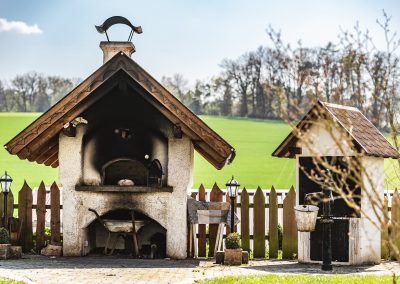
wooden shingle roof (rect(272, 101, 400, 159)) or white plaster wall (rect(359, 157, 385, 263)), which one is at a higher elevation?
wooden shingle roof (rect(272, 101, 400, 159))

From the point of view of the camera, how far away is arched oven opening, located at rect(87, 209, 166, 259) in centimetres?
1588

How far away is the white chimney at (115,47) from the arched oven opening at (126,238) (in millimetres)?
3615

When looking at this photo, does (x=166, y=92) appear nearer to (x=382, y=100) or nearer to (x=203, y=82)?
(x=382, y=100)

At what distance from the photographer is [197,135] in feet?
48.6

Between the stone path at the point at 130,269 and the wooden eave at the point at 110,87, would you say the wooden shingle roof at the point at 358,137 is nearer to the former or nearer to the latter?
the wooden eave at the point at 110,87

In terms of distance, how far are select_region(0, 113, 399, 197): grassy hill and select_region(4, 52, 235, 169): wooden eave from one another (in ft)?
58.7

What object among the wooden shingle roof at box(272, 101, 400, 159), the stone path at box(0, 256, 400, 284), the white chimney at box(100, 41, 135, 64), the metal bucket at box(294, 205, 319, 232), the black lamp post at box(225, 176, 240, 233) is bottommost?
the stone path at box(0, 256, 400, 284)

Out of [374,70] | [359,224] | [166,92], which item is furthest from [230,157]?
[374,70]

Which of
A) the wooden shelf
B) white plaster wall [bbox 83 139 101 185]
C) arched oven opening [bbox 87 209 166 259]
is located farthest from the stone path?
white plaster wall [bbox 83 139 101 185]

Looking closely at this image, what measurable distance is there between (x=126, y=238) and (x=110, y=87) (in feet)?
11.3

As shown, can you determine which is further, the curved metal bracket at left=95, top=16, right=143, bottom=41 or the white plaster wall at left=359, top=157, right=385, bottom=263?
the curved metal bracket at left=95, top=16, right=143, bottom=41

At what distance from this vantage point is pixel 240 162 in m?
50.3

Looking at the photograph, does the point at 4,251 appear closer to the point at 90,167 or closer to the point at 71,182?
the point at 71,182

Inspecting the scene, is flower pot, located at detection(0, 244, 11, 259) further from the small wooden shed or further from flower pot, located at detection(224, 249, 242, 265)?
the small wooden shed
